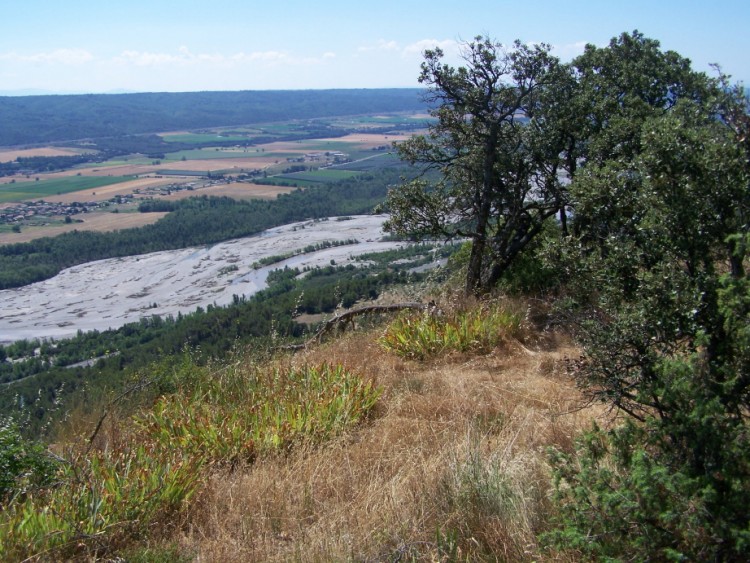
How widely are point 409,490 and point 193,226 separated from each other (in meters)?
57.0

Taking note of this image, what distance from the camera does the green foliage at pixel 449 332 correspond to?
6305 mm

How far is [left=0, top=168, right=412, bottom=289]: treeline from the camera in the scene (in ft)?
157

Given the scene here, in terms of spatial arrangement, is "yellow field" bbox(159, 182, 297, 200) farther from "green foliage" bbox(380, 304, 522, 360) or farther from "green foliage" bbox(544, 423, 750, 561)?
"green foliage" bbox(544, 423, 750, 561)

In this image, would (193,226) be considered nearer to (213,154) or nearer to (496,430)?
(213,154)

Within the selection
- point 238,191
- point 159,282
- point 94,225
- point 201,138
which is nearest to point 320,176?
point 238,191

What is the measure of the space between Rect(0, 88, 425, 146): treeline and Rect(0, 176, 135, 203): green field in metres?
42.1

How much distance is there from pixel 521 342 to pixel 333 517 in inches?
156

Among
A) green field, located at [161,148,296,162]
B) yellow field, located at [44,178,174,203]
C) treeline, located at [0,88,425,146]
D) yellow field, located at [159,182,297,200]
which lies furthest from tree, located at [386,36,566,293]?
treeline, located at [0,88,425,146]

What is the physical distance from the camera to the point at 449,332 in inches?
250

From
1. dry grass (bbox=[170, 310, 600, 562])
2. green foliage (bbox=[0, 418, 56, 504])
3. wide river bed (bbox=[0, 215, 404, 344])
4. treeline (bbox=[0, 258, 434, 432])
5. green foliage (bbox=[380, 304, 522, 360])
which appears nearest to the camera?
dry grass (bbox=[170, 310, 600, 562])

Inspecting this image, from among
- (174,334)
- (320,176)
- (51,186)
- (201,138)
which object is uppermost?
(201,138)

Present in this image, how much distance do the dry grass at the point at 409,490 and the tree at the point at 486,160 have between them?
4.28 meters

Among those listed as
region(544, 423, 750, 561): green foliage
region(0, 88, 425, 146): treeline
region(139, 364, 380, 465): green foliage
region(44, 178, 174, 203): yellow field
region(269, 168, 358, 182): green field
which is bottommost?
region(44, 178, 174, 203): yellow field

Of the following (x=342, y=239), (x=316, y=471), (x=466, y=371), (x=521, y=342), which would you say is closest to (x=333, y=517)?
(x=316, y=471)
